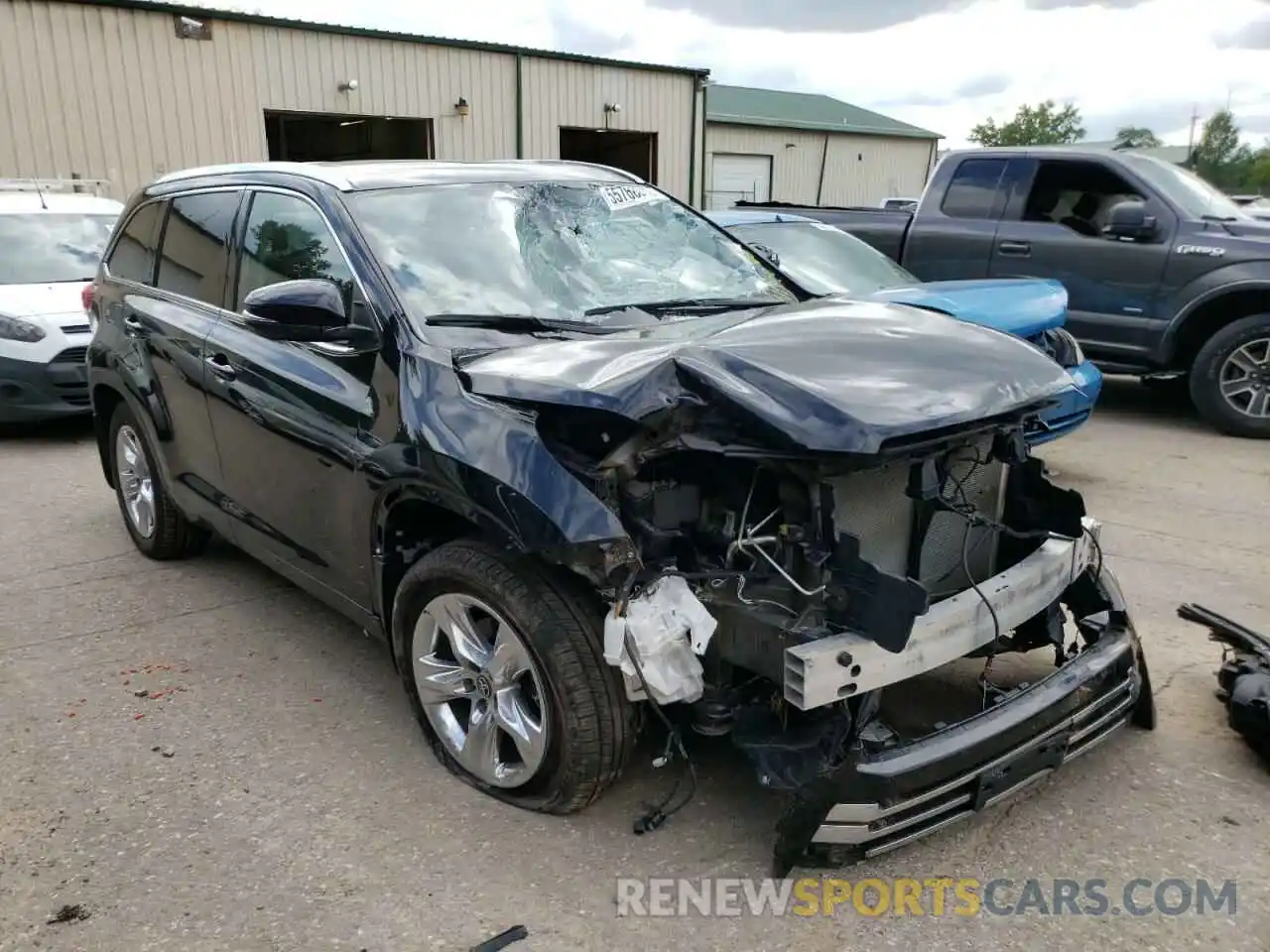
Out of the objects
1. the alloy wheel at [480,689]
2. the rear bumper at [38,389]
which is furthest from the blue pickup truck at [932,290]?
the rear bumper at [38,389]

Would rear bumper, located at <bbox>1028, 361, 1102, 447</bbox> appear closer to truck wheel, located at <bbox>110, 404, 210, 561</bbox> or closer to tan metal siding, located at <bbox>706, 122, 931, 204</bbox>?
truck wheel, located at <bbox>110, 404, 210, 561</bbox>

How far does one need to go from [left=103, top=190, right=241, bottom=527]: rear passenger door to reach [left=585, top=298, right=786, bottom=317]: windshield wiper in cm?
170

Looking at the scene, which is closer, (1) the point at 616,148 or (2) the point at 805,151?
(1) the point at 616,148

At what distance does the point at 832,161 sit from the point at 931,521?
99.1 ft

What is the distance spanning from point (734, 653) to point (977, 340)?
1187 millimetres

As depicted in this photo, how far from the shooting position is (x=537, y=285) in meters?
3.50

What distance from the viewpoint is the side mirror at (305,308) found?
3.19 metres

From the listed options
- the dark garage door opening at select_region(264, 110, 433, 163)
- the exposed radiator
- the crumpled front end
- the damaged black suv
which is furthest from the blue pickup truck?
the dark garage door opening at select_region(264, 110, 433, 163)

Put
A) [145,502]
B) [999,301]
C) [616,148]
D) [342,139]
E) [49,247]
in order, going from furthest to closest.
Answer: [342,139], [616,148], [49,247], [999,301], [145,502]

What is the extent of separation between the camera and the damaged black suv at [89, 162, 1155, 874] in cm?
254

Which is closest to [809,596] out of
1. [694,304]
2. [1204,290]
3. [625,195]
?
[694,304]

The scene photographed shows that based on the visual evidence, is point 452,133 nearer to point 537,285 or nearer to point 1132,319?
point 1132,319

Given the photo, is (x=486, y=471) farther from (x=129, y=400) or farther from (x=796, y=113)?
(x=796, y=113)

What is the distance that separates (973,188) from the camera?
8703 mm
